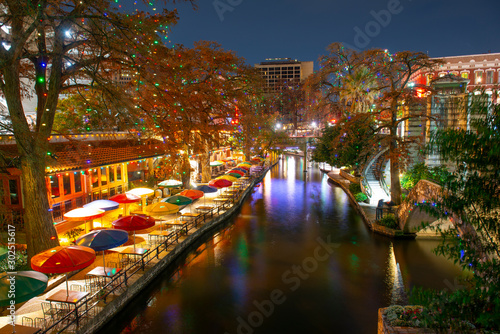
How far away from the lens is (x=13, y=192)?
14500mm

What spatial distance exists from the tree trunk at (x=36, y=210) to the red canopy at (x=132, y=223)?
2.56 metres

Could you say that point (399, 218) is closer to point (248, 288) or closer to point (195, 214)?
point (248, 288)

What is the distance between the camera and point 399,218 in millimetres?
20688

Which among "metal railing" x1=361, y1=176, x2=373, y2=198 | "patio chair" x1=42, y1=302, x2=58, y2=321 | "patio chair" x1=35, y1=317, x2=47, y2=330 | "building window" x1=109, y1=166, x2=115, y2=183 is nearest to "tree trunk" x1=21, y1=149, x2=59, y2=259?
"patio chair" x1=42, y1=302, x2=58, y2=321

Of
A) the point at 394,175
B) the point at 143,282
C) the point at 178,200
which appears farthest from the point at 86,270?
the point at 394,175

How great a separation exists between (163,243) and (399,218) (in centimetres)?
1498

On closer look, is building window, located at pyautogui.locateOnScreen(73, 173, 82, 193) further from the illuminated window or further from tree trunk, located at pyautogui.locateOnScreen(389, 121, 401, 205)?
the illuminated window

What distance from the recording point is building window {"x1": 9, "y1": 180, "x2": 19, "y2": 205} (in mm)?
14445

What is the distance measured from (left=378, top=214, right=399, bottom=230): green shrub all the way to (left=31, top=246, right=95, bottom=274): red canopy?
17.7 m

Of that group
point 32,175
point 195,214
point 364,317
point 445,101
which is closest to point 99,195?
point 195,214

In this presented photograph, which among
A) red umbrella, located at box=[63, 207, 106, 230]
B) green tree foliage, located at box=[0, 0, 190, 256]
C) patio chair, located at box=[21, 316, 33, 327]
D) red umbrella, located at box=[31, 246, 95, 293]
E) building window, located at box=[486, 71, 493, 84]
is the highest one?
building window, located at box=[486, 71, 493, 84]

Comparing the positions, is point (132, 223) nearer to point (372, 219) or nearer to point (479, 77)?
point (372, 219)

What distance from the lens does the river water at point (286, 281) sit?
1124 centimetres

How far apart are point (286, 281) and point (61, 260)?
357 inches
